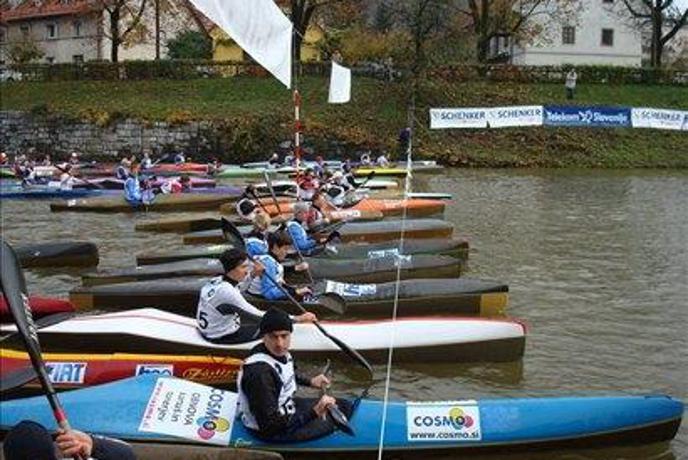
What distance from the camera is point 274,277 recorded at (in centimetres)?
955

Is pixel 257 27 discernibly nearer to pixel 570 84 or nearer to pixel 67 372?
pixel 67 372

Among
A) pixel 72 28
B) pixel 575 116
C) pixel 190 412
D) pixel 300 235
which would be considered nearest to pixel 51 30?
pixel 72 28

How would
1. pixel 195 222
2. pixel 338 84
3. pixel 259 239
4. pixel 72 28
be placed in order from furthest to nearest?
pixel 72 28
pixel 338 84
pixel 195 222
pixel 259 239

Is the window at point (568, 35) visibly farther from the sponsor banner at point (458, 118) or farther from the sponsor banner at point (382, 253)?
the sponsor banner at point (382, 253)

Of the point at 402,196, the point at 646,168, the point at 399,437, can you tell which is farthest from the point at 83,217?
the point at 646,168

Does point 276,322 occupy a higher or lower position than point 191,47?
lower

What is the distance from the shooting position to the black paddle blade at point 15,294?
14.7 feet

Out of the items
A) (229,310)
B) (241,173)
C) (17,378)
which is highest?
(241,173)

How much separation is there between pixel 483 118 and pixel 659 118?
24.1 feet

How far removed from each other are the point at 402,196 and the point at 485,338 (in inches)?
473

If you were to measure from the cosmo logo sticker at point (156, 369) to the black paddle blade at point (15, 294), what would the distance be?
3.38 meters

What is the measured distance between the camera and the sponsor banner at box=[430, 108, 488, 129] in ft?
116

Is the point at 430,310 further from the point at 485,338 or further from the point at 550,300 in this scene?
the point at 550,300

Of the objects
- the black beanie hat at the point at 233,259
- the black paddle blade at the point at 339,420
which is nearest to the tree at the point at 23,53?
the black beanie hat at the point at 233,259
